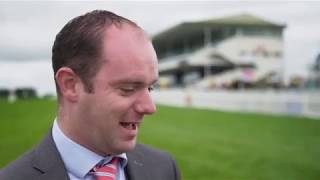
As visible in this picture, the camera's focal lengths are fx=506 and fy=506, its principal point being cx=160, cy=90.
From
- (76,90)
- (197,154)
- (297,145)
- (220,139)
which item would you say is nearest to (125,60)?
(76,90)

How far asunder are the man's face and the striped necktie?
0.07 meters

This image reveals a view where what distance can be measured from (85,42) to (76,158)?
0.36 meters

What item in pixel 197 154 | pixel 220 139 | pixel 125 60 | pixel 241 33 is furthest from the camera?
pixel 241 33

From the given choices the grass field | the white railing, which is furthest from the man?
the white railing

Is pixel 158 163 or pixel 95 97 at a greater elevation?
pixel 95 97

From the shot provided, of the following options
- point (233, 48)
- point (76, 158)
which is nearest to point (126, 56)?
point (76, 158)

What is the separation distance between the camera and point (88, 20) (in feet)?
5.13

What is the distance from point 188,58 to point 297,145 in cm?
4371

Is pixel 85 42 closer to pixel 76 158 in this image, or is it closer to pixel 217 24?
pixel 76 158

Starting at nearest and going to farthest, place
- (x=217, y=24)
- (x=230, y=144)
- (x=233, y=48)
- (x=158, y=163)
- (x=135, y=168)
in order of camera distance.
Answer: (x=135, y=168), (x=158, y=163), (x=230, y=144), (x=233, y=48), (x=217, y=24)

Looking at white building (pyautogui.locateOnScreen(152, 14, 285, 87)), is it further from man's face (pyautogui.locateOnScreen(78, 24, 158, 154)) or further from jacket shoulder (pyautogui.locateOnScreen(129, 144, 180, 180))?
man's face (pyautogui.locateOnScreen(78, 24, 158, 154))

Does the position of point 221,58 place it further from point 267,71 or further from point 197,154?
point 197,154

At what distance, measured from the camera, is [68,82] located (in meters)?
1.59

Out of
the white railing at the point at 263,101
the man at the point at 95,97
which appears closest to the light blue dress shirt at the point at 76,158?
the man at the point at 95,97
